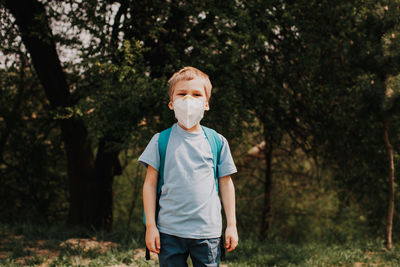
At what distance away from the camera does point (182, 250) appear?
2.16 meters

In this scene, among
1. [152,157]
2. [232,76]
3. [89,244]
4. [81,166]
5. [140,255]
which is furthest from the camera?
[81,166]

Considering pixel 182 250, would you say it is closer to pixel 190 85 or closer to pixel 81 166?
pixel 190 85

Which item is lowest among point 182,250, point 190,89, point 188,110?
point 182,250

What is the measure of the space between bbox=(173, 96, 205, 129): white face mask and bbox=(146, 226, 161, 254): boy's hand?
2.08 feet

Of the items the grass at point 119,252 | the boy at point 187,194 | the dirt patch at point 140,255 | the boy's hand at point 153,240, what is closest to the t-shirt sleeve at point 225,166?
the boy at point 187,194

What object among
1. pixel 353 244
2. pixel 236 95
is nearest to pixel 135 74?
pixel 236 95

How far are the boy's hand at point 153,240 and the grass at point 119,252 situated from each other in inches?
96.7

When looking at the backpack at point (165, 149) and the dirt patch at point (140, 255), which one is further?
the dirt patch at point (140, 255)

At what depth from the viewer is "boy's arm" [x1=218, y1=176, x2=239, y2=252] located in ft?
7.36

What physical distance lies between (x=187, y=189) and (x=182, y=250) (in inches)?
13.7

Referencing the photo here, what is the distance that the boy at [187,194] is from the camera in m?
2.15

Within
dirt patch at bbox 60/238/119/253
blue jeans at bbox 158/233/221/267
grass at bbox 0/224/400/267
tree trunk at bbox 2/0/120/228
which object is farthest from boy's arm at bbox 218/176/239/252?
tree trunk at bbox 2/0/120/228

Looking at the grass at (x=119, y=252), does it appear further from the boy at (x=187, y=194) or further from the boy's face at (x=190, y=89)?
the boy's face at (x=190, y=89)

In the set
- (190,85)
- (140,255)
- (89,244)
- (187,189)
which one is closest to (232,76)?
(140,255)
